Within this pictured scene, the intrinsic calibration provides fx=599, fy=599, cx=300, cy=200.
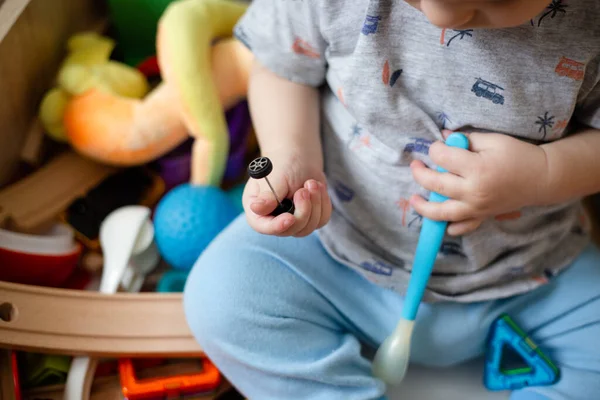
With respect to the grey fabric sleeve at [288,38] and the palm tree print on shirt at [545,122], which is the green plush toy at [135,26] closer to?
the grey fabric sleeve at [288,38]

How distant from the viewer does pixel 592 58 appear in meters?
0.51

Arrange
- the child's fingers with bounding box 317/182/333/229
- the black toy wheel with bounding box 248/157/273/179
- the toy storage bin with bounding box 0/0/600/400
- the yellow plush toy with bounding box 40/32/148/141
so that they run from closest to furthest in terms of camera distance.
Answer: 1. the black toy wheel with bounding box 248/157/273/179
2. the child's fingers with bounding box 317/182/333/229
3. the toy storage bin with bounding box 0/0/600/400
4. the yellow plush toy with bounding box 40/32/148/141

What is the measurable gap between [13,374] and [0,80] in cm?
34

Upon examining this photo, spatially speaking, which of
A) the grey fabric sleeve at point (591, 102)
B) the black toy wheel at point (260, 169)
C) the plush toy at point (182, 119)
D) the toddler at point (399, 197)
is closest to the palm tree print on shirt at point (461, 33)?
the toddler at point (399, 197)

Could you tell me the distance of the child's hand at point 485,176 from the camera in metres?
0.53

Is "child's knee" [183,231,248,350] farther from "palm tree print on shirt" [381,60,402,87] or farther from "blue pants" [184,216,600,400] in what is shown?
"palm tree print on shirt" [381,60,402,87]

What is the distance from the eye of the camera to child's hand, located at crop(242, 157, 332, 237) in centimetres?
48

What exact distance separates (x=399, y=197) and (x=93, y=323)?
1.15ft

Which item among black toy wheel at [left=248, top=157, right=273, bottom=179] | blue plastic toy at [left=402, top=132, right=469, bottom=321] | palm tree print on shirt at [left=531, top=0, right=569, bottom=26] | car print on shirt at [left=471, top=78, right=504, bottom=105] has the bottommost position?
blue plastic toy at [left=402, top=132, right=469, bottom=321]

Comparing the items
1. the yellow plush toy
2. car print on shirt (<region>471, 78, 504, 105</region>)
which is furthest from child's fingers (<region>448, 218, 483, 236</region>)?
the yellow plush toy

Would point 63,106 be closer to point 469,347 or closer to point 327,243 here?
point 327,243

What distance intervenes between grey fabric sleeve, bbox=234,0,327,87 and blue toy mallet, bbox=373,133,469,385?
6.2 inches

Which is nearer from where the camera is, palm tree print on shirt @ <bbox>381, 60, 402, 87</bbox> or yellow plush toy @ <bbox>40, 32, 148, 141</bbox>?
palm tree print on shirt @ <bbox>381, 60, 402, 87</bbox>

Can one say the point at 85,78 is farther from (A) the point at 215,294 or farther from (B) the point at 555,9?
(B) the point at 555,9
